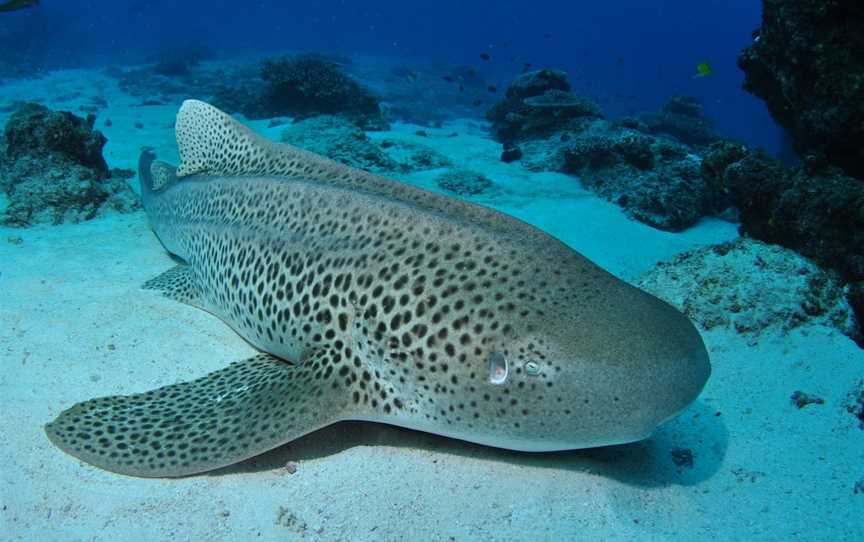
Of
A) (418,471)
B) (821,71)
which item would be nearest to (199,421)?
(418,471)

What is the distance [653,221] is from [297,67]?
15.6 m

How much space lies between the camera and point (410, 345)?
3346mm

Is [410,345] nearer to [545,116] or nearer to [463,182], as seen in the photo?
[463,182]

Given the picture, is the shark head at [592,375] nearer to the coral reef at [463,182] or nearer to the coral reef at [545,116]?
the coral reef at [463,182]

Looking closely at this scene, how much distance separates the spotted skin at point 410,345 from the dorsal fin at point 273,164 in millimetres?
27

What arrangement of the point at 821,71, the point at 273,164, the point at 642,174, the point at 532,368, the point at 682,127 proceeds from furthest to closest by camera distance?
1. the point at 682,127
2. the point at 642,174
3. the point at 821,71
4. the point at 273,164
5. the point at 532,368

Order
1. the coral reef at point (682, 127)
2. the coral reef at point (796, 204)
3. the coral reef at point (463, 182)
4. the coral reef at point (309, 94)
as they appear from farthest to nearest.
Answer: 1. the coral reef at point (682, 127)
2. the coral reef at point (309, 94)
3. the coral reef at point (463, 182)
4. the coral reef at point (796, 204)

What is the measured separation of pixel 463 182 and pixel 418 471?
885 centimetres

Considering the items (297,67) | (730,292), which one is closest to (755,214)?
(730,292)

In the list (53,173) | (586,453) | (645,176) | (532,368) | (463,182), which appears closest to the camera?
(532,368)

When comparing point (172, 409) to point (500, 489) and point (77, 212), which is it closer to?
point (500, 489)

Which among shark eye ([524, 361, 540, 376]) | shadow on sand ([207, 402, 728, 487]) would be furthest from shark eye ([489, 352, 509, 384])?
shadow on sand ([207, 402, 728, 487])

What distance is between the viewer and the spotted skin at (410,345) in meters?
2.88

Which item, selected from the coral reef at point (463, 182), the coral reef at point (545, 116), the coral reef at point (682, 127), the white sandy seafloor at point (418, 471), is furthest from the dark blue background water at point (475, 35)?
the white sandy seafloor at point (418, 471)
